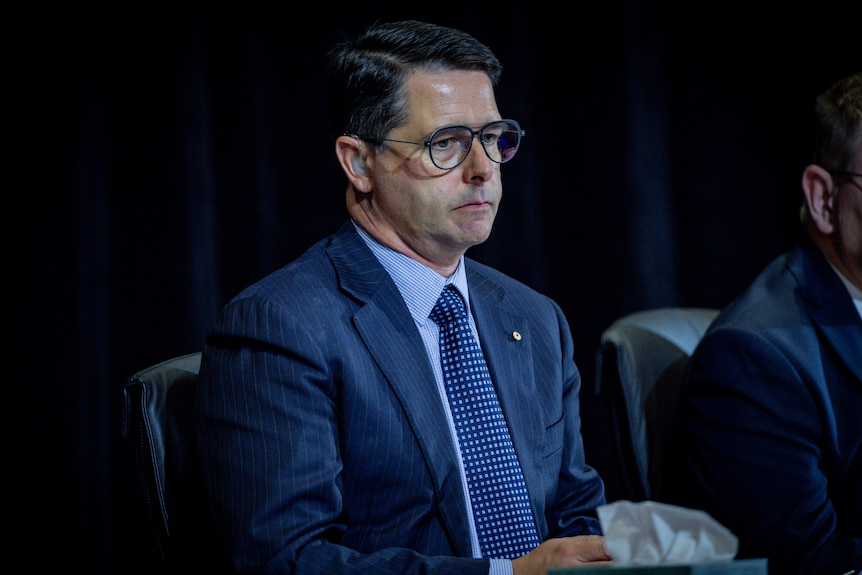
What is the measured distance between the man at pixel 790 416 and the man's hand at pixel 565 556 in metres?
0.59

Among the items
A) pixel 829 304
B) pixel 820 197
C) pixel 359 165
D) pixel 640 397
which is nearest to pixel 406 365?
pixel 359 165

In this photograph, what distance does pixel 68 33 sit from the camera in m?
2.50

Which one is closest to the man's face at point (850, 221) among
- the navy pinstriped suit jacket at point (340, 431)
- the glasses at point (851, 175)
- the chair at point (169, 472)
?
the glasses at point (851, 175)

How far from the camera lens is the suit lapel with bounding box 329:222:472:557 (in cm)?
160

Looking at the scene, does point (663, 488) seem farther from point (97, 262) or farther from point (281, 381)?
point (97, 262)

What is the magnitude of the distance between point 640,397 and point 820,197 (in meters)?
0.61

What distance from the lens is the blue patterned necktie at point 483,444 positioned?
164cm

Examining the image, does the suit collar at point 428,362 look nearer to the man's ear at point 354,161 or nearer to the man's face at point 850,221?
the man's ear at point 354,161

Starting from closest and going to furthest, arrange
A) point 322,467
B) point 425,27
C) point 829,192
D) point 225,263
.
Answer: point 322,467, point 425,27, point 829,192, point 225,263

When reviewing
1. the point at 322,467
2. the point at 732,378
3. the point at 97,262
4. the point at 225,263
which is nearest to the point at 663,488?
the point at 732,378

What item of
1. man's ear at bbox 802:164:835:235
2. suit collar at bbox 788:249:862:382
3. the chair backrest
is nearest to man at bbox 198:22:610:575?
the chair backrest

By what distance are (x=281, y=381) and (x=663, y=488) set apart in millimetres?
1046

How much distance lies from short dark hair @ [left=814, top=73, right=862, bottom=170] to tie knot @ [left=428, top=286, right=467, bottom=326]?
0.96m

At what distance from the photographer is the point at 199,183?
2578 mm
